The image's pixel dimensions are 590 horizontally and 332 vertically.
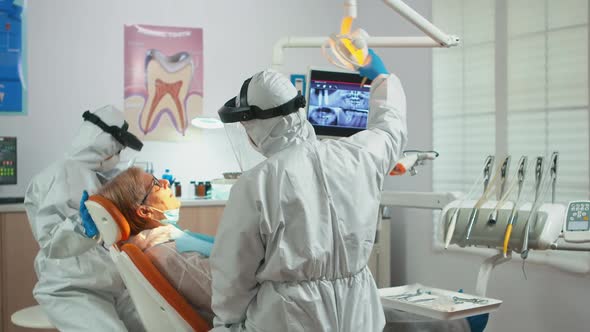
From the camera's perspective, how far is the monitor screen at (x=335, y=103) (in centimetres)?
330

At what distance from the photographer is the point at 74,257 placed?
2676 mm

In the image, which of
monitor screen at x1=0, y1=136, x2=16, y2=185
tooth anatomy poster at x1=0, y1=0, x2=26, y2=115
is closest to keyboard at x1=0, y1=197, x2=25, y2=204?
monitor screen at x1=0, y1=136, x2=16, y2=185

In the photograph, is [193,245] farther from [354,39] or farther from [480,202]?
[480,202]

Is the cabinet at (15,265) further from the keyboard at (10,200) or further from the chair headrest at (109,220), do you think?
the chair headrest at (109,220)

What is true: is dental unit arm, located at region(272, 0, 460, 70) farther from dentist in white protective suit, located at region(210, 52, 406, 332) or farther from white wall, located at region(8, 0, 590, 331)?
white wall, located at region(8, 0, 590, 331)

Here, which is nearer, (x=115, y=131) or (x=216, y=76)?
(x=115, y=131)

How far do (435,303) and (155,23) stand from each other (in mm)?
2969

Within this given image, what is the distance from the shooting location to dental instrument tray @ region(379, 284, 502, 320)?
1.97 metres

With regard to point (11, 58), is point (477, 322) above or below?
below

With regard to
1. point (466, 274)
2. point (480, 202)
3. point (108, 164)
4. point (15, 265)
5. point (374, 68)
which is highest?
point (374, 68)

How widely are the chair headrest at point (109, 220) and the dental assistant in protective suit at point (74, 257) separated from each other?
0.49 meters

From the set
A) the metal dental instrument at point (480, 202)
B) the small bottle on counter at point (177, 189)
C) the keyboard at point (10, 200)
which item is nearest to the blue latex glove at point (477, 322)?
the metal dental instrument at point (480, 202)

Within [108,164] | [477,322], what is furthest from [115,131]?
[477,322]

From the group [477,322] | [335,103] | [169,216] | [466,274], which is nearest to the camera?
[169,216]
